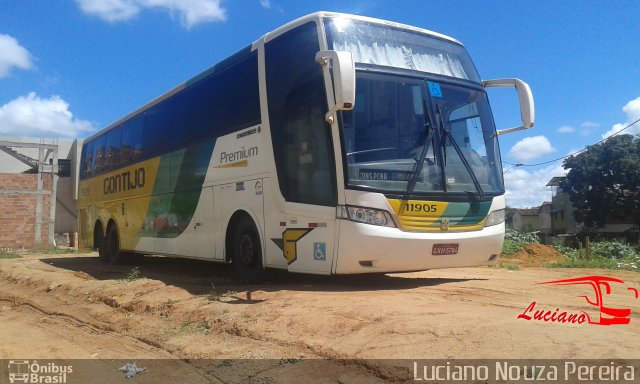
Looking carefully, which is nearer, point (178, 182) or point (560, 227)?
point (178, 182)

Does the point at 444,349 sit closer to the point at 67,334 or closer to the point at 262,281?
the point at 262,281

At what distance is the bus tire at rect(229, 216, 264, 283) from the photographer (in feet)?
28.1

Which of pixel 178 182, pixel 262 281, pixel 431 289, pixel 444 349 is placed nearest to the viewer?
pixel 444 349

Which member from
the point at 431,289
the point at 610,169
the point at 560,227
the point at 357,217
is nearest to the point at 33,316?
the point at 357,217

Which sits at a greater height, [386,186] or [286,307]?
[386,186]

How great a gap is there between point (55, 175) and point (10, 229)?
3164mm

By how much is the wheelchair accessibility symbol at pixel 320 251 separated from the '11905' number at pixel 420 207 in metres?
1.17

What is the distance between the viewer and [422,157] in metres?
7.23

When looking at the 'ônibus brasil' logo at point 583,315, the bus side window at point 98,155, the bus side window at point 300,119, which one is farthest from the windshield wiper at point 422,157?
the bus side window at point 98,155

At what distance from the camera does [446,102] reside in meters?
7.69

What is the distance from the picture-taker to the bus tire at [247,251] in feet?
28.1

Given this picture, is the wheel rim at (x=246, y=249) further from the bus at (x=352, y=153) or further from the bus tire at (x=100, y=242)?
the bus tire at (x=100, y=242)

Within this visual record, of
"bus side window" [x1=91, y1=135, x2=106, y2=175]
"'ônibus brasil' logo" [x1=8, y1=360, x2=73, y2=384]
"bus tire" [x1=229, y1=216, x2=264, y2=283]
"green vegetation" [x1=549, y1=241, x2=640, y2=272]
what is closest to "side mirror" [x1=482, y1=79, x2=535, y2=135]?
"bus tire" [x1=229, y1=216, x2=264, y2=283]

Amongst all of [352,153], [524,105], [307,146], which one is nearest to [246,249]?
[307,146]
